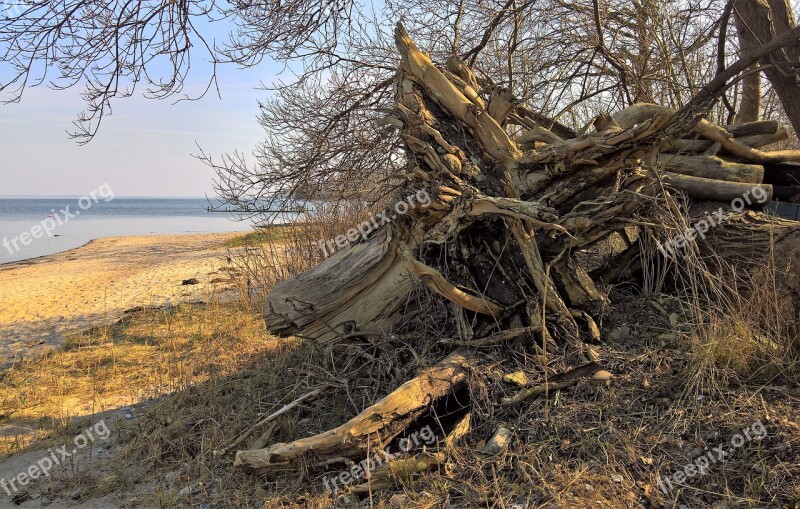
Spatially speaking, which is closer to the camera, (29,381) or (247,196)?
(29,381)

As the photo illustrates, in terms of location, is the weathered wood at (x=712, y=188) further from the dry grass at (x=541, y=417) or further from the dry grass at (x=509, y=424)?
the dry grass at (x=509, y=424)

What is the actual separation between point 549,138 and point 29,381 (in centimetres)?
682

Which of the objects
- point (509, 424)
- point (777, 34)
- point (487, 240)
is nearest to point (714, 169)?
point (487, 240)

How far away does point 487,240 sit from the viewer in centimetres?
436

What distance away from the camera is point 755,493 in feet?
8.56

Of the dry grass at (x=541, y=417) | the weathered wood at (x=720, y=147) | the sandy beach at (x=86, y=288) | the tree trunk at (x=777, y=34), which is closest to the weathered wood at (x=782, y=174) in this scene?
the weathered wood at (x=720, y=147)

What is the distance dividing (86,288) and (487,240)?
46.6ft

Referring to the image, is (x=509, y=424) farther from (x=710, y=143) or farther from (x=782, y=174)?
(x=782, y=174)

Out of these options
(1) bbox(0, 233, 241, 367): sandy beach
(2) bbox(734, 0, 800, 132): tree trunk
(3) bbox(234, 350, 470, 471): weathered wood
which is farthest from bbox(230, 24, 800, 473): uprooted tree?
(1) bbox(0, 233, 241, 367): sandy beach

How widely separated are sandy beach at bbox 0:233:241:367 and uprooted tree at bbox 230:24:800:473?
6.06m

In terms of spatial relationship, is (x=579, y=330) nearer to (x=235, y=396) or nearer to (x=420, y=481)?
(x=420, y=481)

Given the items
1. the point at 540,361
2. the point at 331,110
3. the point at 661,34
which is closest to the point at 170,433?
the point at 540,361

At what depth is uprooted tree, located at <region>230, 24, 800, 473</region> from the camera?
359cm

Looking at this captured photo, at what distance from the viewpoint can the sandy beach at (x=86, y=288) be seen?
9.65m
